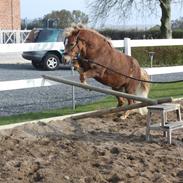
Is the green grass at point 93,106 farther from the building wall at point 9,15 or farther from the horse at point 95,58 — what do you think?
the building wall at point 9,15

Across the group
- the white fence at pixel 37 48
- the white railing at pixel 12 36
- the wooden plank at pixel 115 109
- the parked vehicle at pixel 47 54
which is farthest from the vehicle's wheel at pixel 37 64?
the wooden plank at pixel 115 109

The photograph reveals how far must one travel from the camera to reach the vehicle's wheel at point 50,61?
24.4 m

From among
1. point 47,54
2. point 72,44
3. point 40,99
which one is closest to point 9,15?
point 47,54

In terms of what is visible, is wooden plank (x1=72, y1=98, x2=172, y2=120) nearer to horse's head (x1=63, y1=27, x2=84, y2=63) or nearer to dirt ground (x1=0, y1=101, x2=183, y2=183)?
dirt ground (x1=0, y1=101, x2=183, y2=183)

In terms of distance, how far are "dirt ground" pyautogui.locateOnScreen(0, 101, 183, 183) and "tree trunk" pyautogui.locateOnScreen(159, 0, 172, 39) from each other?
22.8 m

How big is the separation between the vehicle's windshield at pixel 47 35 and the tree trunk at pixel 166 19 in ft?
29.6

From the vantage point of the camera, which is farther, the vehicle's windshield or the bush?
the bush

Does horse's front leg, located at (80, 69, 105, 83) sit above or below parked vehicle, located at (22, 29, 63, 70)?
above

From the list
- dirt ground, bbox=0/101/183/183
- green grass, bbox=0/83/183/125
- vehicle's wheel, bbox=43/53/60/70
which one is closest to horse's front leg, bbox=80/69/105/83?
dirt ground, bbox=0/101/183/183

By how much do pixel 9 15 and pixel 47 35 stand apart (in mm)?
16212

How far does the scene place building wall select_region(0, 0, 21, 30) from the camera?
39.9 m

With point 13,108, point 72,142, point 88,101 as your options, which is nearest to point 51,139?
point 72,142

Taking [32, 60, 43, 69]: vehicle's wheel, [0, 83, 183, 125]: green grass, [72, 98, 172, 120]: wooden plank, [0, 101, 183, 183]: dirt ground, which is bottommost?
[32, 60, 43, 69]: vehicle's wheel

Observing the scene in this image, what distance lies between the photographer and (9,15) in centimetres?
4016
